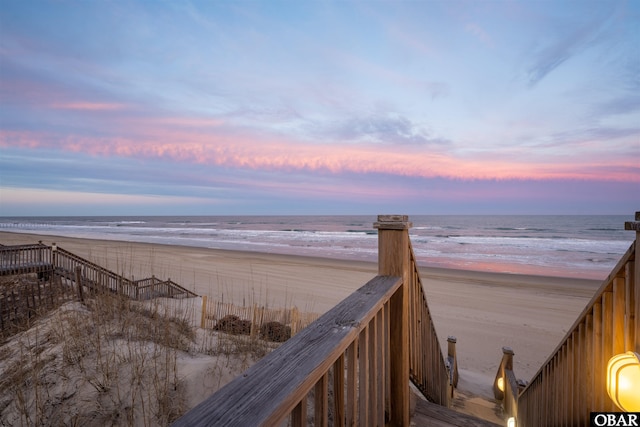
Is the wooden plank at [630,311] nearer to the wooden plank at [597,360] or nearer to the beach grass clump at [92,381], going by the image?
the wooden plank at [597,360]

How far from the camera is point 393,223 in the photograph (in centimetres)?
195

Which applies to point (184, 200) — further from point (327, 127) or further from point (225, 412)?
point (225, 412)

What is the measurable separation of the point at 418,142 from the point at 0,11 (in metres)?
25.4

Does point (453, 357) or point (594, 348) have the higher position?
point (594, 348)

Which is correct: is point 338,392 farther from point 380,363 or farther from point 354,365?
point 380,363

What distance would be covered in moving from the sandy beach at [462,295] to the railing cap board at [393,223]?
17.2ft

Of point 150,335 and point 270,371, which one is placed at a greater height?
point 270,371

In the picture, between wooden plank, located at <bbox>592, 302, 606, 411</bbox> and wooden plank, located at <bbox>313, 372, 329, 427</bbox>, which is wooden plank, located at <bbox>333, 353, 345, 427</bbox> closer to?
wooden plank, located at <bbox>313, 372, 329, 427</bbox>


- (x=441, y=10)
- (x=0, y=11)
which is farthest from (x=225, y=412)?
(x=441, y=10)

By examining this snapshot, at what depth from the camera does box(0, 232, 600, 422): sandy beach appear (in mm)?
7711

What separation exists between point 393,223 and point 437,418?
1.61 m

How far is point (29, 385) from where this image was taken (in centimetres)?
362

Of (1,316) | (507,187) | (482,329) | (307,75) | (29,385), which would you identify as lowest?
(482,329)

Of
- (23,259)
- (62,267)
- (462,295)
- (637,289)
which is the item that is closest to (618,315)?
(637,289)
